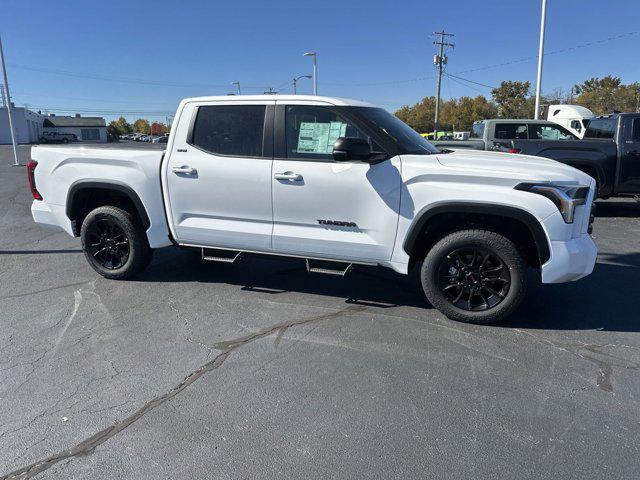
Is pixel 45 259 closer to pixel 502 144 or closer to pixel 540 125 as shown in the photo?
pixel 502 144

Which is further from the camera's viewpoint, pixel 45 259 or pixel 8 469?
pixel 45 259

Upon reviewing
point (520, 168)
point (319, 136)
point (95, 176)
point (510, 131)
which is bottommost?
point (95, 176)

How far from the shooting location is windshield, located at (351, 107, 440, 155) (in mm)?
4317

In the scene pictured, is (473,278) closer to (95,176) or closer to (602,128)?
(95,176)

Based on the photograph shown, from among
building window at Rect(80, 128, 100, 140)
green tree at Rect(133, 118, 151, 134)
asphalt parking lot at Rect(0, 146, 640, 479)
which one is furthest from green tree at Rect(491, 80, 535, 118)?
green tree at Rect(133, 118, 151, 134)

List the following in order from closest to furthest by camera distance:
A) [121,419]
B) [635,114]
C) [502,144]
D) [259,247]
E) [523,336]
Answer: [121,419] < [523,336] < [259,247] < [635,114] < [502,144]

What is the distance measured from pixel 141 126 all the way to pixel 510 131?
146m

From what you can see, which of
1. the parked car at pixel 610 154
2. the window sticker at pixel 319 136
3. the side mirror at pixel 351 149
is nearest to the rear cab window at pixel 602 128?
the parked car at pixel 610 154

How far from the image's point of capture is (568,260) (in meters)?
3.80

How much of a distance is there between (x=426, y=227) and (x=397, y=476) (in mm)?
2310

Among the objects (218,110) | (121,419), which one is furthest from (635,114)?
(121,419)

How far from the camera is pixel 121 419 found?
2887 millimetres

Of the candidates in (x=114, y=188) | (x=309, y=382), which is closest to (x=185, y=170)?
(x=114, y=188)

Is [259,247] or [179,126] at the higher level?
[179,126]
